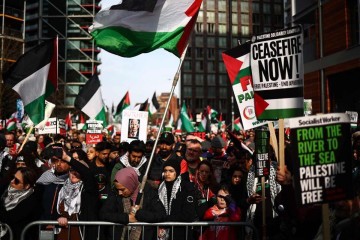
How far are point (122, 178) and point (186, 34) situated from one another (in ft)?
8.22

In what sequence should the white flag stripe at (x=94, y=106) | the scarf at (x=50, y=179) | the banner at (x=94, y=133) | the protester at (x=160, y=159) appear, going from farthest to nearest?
the banner at (x=94, y=133), the white flag stripe at (x=94, y=106), the protester at (x=160, y=159), the scarf at (x=50, y=179)

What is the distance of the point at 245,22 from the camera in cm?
11419

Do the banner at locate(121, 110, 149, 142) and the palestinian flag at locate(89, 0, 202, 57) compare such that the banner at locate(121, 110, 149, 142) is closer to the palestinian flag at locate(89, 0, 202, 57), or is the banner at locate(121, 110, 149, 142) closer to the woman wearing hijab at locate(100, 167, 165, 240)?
the palestinian flag at locate(89, 0, 202, 57)

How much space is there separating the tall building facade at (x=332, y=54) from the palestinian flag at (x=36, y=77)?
1280cm

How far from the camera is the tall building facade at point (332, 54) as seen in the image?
20.6 m

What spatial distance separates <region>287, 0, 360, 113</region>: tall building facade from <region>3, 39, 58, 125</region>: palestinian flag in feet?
42.0

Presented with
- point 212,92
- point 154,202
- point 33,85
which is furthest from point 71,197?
point 212,92

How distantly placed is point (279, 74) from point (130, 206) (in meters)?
2.32

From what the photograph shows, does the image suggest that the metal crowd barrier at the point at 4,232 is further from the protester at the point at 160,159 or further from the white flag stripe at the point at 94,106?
the white flag stripe at the point at 94,106

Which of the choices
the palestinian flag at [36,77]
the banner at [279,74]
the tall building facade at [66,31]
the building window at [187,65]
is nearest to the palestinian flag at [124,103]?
the palestinian flag at [36,77]

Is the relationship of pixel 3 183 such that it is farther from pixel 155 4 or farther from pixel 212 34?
pixel 212 34

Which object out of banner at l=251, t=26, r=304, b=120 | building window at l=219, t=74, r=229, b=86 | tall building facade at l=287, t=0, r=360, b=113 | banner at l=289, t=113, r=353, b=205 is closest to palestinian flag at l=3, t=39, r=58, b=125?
banner at l=251, t=26, r=304, b=120

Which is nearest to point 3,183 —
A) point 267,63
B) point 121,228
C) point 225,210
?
point 121,228

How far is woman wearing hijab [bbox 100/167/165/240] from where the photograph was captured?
536 centimetres
